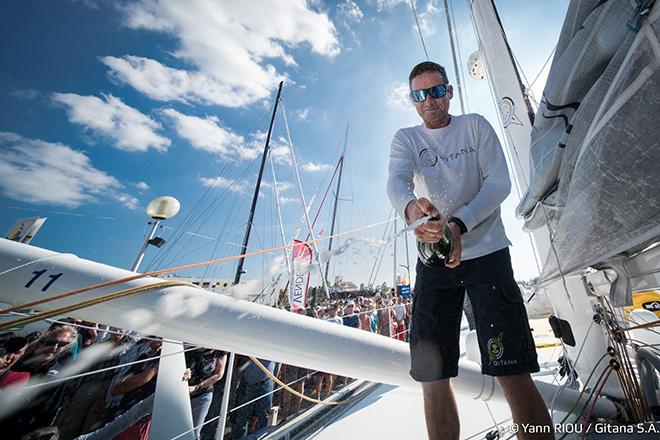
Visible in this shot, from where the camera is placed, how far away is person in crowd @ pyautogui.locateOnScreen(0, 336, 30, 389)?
2118 millimetres

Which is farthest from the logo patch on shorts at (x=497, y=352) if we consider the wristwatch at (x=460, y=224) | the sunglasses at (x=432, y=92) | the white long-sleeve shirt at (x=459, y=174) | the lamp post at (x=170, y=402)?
the lamp post at (x=170, y=402)

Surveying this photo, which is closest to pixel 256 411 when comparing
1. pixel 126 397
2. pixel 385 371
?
pixel 126 397

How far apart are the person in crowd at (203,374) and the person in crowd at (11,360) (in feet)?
4.18

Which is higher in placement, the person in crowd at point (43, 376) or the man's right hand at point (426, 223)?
the man's right hand at point (426, 223)

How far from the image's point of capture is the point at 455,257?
41.0 inches

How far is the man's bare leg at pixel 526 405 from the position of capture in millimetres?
1000

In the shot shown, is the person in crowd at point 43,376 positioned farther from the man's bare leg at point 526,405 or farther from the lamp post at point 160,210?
the man's bare leg at point 526,405

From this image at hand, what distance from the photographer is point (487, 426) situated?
2.61 metres

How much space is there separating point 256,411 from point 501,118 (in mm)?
4851

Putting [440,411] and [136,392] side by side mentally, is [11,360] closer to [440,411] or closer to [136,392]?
[136,392]

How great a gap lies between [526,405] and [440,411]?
327mm

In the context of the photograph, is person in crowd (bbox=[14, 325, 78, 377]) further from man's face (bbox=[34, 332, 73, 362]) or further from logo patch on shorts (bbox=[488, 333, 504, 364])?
logo patch on shorts (bbox=[488, 333, 504, 364])

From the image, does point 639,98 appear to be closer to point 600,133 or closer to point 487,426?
point 600,133

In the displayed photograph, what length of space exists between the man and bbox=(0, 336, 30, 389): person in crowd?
9.73ft
